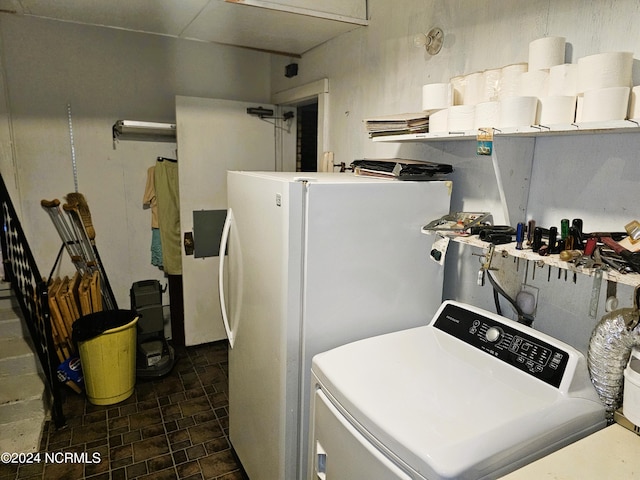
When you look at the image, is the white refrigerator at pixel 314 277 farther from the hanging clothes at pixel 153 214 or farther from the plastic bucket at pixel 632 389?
the hanging clothes at pixel 153 214

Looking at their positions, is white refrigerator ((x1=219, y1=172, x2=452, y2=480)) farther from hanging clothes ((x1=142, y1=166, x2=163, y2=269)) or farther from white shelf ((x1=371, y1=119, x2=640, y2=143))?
hanging clothes ((x1=142, y1=166, x2=163, y2=269))

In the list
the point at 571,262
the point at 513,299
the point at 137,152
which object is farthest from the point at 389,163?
the point at 137,152

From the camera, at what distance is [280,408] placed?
1562mm

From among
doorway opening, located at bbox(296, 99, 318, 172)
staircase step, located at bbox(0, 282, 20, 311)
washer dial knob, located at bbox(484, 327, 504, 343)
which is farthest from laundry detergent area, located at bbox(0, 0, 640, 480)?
doorway opening, located at bbox(296, 99, 318, 172)

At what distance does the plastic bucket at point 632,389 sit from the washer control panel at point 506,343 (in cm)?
14

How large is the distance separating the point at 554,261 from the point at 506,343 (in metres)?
0.36

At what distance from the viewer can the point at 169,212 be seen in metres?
3.46

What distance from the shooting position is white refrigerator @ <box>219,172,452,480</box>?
146cm

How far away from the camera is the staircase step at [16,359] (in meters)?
2.60

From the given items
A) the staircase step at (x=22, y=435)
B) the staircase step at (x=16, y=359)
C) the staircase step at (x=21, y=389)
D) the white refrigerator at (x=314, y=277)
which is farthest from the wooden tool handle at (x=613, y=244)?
the staircase step at (x=16, y=359)

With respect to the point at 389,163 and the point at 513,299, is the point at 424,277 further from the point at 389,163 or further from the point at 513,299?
the point at 389,163

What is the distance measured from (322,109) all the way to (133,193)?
1738 millimetres

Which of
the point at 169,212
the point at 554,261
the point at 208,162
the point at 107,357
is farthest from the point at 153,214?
the point at 554,261

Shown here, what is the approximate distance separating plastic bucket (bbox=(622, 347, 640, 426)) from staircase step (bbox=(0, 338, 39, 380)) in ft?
10.1
